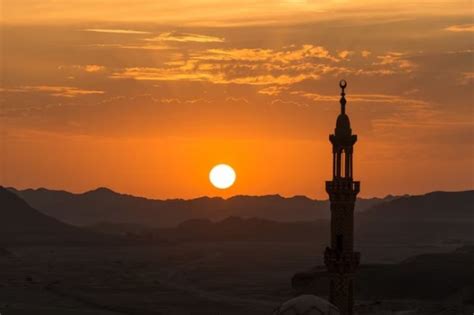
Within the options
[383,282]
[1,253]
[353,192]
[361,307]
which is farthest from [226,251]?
[353,192]

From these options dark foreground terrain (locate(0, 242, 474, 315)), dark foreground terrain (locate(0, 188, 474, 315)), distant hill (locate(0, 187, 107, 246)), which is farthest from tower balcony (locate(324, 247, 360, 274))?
distant hill (locate(0, 187, 107, 246))

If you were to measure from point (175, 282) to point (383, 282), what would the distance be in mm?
25575

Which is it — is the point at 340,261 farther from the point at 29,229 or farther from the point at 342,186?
the point at 29,229

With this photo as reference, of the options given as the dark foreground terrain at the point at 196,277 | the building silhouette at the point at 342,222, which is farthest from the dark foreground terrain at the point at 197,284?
the building silhouette at the point at 342,222

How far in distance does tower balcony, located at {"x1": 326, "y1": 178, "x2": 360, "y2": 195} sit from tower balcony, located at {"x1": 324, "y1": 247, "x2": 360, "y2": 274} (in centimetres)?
236

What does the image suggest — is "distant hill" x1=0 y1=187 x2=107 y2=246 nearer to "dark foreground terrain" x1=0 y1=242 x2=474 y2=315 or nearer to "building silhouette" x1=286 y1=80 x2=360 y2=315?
"dark foreground terrain" x1=0 y1=242 x2=474 y2=315

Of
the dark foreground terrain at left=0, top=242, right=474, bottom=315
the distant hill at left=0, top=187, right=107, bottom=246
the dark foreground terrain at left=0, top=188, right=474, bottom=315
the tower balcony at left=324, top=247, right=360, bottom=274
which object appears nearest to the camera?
the tower balcony at left=324, top=247, right=360, bottom=274

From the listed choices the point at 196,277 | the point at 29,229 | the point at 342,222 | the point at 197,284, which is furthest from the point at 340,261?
the point at 29,229

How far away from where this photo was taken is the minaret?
3991 cm

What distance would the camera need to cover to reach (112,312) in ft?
243

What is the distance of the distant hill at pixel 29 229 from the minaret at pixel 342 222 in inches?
4784

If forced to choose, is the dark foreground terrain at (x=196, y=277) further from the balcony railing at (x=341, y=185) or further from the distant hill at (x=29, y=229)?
the balcony railing at (x=341, y=185)

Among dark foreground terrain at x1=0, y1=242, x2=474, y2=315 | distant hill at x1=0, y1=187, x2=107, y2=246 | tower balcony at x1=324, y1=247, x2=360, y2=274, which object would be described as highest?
distant hill at x1=0, y1=187, x2=107, y2=246

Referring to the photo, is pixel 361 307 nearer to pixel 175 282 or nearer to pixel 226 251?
pixel 175 282
